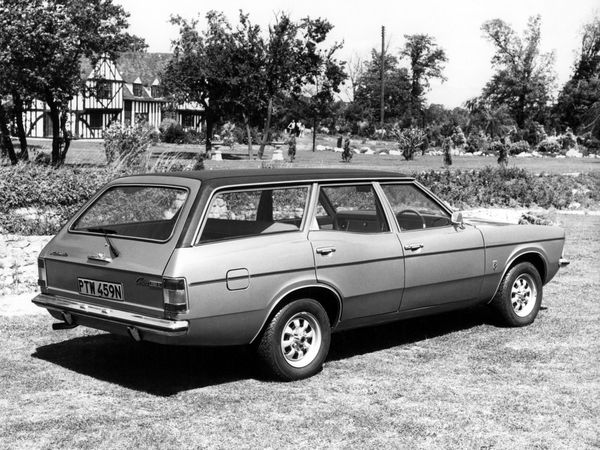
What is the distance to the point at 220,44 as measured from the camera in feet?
139

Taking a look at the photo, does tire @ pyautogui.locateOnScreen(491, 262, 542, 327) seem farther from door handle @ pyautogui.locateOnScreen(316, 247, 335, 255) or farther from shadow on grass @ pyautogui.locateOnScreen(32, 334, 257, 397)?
shadow on grass @ pyautogui.locateOnScreen(32, 334, 257, 397)

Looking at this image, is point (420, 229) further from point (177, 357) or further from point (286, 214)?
point (177, 357)

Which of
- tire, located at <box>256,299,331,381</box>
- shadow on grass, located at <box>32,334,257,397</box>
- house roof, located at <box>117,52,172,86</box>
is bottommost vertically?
shadow on grass, located at <box>32,334,257,397</box>

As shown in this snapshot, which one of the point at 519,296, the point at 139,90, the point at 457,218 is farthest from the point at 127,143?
the point at 139,90

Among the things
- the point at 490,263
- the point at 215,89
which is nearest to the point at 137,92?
the point at 215,89

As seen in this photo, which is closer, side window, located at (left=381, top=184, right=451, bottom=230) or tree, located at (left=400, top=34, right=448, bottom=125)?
side window, located at (left=381, top=184, right=451, bottom=230)

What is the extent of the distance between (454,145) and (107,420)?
54823mm

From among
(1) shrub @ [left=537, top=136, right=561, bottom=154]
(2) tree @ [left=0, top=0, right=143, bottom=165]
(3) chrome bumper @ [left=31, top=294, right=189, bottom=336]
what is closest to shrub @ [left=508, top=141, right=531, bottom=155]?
(1) shrub @ [left=537, top=136, right=561, bottom=154]

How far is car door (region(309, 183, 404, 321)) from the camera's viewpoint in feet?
21.6

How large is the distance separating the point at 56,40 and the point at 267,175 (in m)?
19.4

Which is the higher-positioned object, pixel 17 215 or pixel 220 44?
pixel 220 44

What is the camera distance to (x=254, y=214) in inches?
279

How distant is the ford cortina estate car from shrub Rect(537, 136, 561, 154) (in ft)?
168

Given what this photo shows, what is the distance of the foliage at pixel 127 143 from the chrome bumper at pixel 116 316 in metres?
11.7
